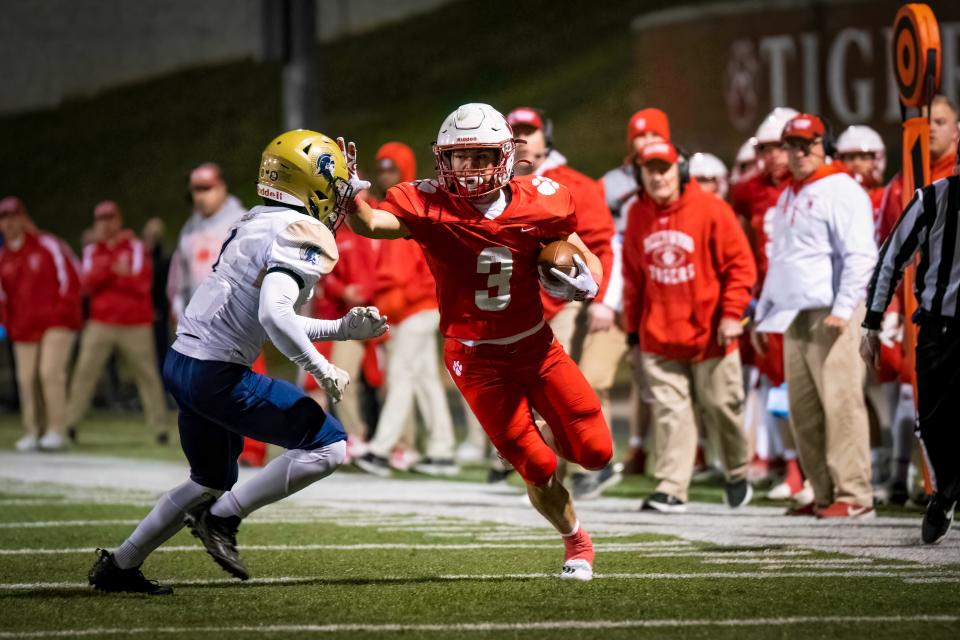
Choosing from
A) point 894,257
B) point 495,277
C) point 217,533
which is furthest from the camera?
point 894,257

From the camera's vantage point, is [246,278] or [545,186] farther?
[545,186]

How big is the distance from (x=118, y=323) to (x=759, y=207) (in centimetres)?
609

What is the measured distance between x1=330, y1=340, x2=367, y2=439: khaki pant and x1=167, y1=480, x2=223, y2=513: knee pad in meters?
5.15

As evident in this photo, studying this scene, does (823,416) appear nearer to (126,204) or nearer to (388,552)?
(388,552)

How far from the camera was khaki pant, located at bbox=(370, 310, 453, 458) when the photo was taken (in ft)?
36.2

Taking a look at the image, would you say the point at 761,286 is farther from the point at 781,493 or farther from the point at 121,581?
the point at 121,581

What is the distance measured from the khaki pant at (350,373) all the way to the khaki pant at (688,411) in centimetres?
313

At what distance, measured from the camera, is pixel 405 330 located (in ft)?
37.0

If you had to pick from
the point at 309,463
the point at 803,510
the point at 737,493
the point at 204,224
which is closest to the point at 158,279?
the point at 204,224

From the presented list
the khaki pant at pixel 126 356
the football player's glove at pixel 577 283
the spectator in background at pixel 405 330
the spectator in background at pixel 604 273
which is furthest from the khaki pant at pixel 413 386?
the football player's glove at pixel 577 283

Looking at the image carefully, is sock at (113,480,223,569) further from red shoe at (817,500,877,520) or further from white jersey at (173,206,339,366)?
red shoe at (817,500,877,520)

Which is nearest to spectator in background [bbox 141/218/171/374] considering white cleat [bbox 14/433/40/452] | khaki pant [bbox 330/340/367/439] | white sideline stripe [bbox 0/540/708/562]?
white cleat [bbox 14/433/40/452]

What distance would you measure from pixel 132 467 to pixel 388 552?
4.91 metres

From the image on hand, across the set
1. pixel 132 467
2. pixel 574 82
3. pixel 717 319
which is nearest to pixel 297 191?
pixel 717 319
